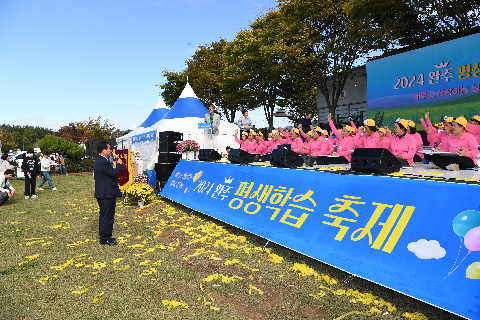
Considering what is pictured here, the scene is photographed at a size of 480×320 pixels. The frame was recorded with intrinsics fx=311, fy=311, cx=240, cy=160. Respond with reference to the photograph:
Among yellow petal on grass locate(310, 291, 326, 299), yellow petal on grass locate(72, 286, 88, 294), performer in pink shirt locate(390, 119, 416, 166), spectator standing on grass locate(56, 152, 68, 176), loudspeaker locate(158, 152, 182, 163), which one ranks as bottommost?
yellow petal on grass locate(72, 286, 88, 294)

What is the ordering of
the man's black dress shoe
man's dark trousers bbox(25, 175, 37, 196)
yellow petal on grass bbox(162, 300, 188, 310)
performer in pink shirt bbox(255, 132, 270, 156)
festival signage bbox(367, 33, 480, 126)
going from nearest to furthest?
yellow petal on grass bbox(162, 300, 188, 310) → the man's black dress shoe → man's dark trousers bbox(25, 175, 37, 196) → performer in pink shirt bbox(255, 132, 270, 156) → festival signage bbox(367, 33, 480, 126)

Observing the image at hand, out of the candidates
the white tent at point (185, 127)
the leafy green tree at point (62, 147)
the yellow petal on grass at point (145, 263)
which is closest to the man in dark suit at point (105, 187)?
the yellow petal on grass at point (145, 263)

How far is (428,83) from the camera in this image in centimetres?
1706

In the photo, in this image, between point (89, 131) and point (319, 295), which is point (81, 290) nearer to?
point (319, 295)

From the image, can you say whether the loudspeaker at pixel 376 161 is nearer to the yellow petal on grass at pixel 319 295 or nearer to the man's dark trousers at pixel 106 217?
the yellow petal on grass at pixel 319 295

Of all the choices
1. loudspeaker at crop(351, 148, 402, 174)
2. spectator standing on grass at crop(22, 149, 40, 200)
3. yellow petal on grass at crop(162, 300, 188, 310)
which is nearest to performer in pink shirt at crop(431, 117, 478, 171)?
loudspeaker at crop(351, 148, 402, 174)

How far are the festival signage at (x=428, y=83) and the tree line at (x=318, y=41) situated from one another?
7.60 ft

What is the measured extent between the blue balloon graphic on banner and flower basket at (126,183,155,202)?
346 inches

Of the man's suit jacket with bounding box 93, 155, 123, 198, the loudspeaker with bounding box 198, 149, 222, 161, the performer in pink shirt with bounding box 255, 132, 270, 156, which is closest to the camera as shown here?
the man's suit jacket with bounding box 93, 155, 123, 198

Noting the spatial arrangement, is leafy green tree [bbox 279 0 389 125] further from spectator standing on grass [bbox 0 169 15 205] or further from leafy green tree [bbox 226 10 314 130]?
spectator standing on grass [bbox 0 169 15 205]

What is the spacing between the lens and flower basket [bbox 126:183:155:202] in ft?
33.2

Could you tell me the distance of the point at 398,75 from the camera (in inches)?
733

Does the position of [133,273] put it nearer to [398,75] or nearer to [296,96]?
[398,75]

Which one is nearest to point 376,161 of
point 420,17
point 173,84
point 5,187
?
point 5,187
